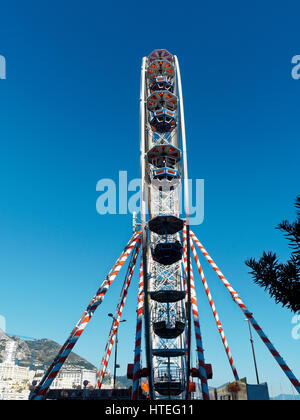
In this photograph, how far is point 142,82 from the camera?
2959 cm

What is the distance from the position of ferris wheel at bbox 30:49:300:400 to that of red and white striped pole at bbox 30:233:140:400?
0.08 meters

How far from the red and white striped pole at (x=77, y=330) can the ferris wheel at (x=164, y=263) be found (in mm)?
79

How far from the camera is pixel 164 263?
28344 mm

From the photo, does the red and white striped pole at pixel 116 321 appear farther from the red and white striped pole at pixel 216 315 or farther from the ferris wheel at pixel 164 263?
the red and white striped pole at pixel 216 315

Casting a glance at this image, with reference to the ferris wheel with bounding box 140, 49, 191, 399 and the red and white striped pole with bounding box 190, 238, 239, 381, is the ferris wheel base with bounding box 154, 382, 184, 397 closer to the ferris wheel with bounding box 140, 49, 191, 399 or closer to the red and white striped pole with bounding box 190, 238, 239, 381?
the ferris wheel with bounding box 140, 49, 191, 399

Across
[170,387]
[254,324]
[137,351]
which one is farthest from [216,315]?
[137,351]

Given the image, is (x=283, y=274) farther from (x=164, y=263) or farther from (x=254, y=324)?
(x=164, y=263)

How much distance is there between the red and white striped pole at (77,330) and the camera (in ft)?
56.9

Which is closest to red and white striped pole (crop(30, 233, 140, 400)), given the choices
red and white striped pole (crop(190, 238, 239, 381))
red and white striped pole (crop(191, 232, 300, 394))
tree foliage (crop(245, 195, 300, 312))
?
red and white striped pole (crop(190, 238, 239, 381))

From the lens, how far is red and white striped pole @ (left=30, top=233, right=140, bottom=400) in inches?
683

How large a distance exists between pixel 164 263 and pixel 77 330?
10.4 metres
